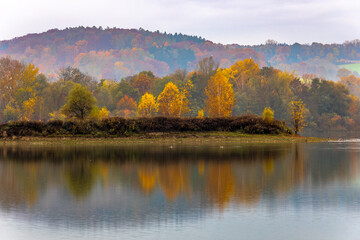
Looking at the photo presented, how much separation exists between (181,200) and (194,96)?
109246 millimetres

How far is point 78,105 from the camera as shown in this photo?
6712cm

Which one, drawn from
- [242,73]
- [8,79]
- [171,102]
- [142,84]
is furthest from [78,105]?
[242,73]

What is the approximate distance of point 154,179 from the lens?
85.0 ft

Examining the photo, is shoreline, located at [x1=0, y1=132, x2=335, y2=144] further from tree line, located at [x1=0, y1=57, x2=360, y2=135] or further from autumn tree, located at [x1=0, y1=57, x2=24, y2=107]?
autumn tree, located at [x1=0, y1=57, x2=24, y2=107]

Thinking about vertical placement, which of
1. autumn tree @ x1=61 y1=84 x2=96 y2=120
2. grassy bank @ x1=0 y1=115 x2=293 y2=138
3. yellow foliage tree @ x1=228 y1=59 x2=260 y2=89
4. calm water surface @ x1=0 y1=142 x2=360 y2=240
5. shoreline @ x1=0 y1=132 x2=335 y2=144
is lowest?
calm water surface @ x1=0 y1=142 x2=360 y2=240

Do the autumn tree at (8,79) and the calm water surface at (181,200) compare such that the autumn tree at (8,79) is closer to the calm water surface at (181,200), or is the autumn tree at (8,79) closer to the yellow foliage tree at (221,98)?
the yellow foliage tree at (221,98)

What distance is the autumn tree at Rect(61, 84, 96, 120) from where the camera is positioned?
220 ft

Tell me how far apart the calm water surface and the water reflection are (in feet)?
0.14

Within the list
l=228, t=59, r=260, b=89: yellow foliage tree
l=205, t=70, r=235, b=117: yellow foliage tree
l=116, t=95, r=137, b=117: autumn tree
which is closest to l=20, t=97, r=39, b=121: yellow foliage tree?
l=116, t=95, r=137, b=117: autumn tree

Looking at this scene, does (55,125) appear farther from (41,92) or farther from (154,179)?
(41,92)

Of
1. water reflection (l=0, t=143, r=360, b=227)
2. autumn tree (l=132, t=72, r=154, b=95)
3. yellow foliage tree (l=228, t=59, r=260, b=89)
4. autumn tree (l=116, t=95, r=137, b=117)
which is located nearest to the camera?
water reflection (l=0, t=143, r=360, b=227)

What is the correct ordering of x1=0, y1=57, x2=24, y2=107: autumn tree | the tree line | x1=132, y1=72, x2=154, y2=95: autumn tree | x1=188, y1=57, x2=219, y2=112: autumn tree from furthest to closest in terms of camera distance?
1. x1=132, y1=72, x2=154, y2=95: autumn tree
2. x1=188, y1=57, x2=219, y2=112: autumn tree
3. x1=0, y1=57, x2=24, y2=107: autumn tree
4. the tree line

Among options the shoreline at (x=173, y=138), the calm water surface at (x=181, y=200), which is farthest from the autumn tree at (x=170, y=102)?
the calm water surface at (x=181, y=200)

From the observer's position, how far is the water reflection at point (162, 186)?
18.1 meters
